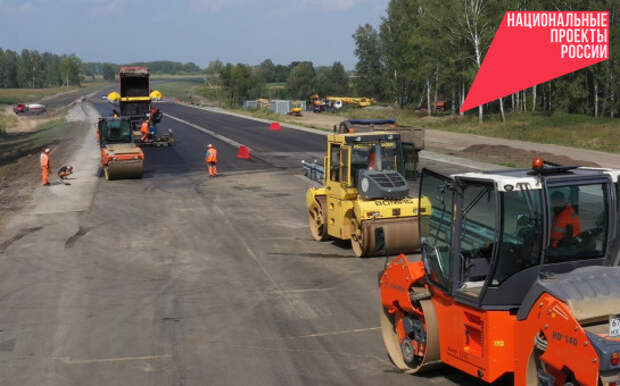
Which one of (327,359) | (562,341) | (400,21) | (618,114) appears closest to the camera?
(562,341)

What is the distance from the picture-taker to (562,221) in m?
7.05

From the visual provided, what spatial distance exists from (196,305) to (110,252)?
5.48 m

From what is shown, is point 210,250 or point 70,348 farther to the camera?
point 210,250

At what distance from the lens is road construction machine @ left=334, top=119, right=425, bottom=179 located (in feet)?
88.1

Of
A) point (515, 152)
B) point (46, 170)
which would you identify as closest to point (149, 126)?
point (46, 170)

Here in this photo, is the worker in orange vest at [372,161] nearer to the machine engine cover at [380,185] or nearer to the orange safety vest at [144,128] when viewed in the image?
the machine engine cover at [380,185]

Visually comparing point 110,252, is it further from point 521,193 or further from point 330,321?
point 521,193

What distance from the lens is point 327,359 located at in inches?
385

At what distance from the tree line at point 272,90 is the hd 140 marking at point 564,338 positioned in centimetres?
10890

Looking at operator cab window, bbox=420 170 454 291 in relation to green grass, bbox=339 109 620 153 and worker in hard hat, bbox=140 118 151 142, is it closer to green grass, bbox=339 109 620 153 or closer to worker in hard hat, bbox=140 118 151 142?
green grass, bbox=339 109 620 153

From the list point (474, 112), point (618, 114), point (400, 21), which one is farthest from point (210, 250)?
point (400, 21)

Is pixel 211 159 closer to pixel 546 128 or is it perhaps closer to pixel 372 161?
pixel 372 161

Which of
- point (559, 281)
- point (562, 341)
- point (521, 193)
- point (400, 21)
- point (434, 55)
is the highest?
point (400, 21)

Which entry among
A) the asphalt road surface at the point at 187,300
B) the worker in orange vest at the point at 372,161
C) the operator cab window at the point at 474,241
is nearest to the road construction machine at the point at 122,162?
the asphalt road surface at the point at 187,300
